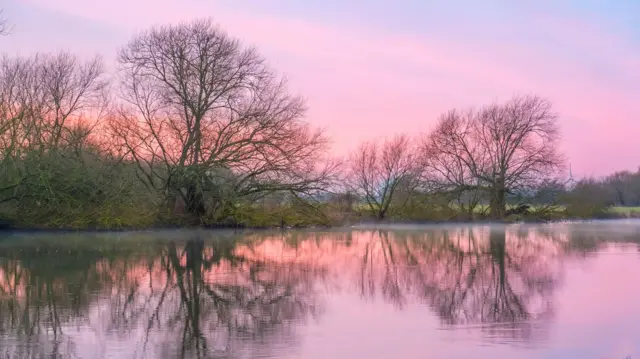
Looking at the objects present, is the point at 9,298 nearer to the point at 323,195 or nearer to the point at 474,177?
the point at 323,195

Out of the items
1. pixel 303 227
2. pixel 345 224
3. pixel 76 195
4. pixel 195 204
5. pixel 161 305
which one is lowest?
pixel 161 305

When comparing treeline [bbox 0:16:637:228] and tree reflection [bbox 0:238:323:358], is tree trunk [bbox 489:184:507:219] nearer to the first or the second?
treeline [bbox 0:16:637:228]

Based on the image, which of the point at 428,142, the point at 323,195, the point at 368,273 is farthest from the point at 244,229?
the point at 368,273

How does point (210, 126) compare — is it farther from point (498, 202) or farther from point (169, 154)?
point (498, 202)

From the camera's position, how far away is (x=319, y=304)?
9203 mm

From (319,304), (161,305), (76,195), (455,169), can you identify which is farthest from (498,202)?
(161,305)

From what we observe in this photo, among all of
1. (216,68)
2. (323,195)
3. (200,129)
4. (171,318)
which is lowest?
(171,318)

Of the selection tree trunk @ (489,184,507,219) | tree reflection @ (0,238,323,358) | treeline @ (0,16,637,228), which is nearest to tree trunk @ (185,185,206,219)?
treeline @ (0,16,637,228)

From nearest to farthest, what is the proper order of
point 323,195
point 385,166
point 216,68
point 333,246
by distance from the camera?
point 333,246 → point 216,68 → point 323,195 → point 385,166

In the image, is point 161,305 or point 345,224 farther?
point 345,224

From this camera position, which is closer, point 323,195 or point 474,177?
point 323,195

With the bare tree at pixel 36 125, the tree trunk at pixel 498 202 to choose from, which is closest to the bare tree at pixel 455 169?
the tree trunk at pixel 498 202

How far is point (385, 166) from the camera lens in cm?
3828

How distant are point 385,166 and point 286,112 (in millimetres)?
11525
